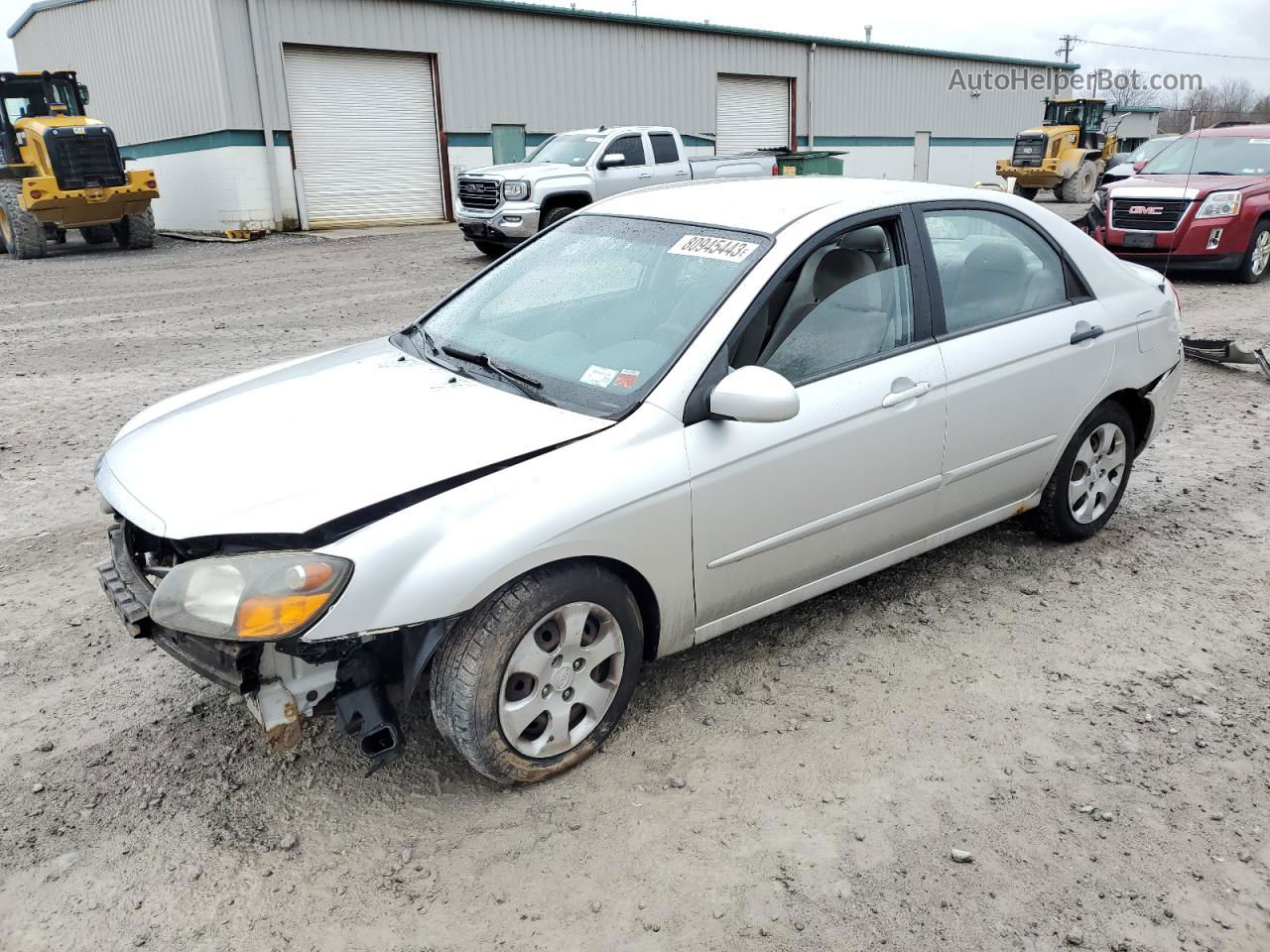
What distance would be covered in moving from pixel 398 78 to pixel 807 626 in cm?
2176

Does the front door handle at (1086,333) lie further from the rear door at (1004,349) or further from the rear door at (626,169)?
the rear door at (626,169)

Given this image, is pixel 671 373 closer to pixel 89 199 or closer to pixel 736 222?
pixel 736 222

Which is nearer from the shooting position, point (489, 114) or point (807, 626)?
point (807, 626)

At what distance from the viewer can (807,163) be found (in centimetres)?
2180

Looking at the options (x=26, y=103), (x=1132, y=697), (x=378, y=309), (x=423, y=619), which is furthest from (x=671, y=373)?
(x=26, y=103)

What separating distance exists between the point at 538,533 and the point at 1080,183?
28.3 m

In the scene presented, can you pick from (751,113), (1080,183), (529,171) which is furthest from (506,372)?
(751,113)

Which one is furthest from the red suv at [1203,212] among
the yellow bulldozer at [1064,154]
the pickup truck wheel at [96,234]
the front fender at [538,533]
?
the pickup truck wheel at [96,234]

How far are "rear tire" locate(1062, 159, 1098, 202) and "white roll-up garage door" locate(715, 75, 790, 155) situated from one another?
848 cm

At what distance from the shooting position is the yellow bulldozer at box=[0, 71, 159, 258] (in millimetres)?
16078

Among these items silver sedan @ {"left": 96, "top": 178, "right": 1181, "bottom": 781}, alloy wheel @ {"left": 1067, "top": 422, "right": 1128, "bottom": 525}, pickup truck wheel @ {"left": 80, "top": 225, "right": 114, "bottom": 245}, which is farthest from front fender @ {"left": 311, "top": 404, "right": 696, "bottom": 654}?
pickup truck wheel @ {"left": 80, "top": 225, "right": 114, "bottom": 245}

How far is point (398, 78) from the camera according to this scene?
22391mm

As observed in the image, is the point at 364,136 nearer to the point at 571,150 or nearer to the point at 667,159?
the point at 571,150

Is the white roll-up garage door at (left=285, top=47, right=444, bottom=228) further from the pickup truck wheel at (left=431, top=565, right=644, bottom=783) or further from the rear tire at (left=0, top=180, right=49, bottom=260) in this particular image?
the pickup truck wheel at (left=431, top=565, right=644, bottom=783)
